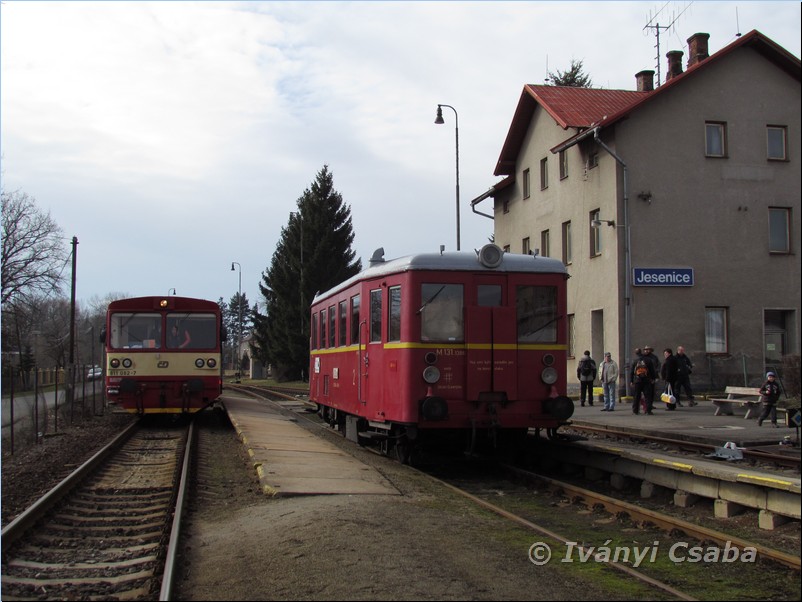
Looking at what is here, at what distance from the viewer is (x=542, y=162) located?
96.8 feet

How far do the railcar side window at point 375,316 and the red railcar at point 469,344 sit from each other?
0.03m

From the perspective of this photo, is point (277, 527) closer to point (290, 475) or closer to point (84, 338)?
point (290, 475)

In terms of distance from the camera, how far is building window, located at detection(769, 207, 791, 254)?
25.7 feet

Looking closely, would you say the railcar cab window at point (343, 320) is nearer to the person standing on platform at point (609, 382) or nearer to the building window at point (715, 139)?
the building window at point (715, 139)

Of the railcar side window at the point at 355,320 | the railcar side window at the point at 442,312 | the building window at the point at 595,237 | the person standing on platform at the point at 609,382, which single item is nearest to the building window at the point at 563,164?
the building window at the point at 595,237

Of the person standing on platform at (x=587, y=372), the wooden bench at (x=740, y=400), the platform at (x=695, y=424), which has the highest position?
the person standing on platform at (x=587, y=372)

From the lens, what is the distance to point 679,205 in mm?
10867

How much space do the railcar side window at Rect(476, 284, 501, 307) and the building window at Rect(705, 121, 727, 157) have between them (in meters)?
3.19

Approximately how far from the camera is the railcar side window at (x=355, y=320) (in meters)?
12.2

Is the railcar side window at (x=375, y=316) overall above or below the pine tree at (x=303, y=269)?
below

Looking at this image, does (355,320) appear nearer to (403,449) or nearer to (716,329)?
(403,449)

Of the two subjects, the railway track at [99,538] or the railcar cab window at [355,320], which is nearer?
the railway track at [99,538]

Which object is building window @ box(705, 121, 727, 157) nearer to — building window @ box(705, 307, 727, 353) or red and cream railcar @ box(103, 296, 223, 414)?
building window @ box(705, 307, 727, 353)

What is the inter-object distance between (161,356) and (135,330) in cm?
84
